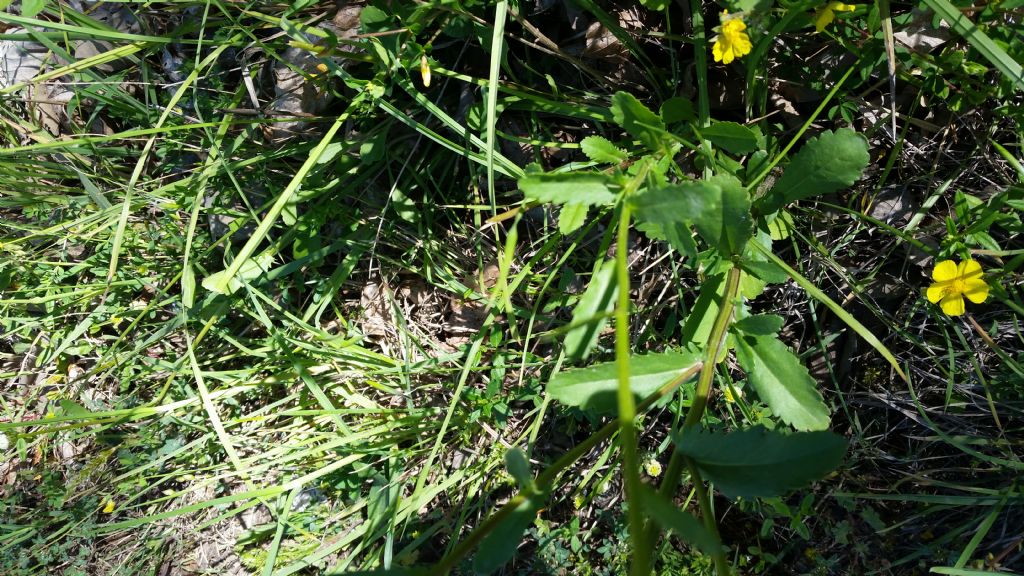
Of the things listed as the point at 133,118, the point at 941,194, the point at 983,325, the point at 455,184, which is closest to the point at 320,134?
the point at 455,184

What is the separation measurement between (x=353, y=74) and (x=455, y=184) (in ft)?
1.57

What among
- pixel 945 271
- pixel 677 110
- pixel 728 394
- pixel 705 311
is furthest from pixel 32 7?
pixel 945 271

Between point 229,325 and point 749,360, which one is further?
point 229,325

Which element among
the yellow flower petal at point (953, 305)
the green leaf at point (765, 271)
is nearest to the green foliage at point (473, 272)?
the green leaf at point (765, 271)

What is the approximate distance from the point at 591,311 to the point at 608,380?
32cm

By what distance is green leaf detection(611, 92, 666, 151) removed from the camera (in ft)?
4.44

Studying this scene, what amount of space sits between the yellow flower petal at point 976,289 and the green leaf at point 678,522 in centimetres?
127

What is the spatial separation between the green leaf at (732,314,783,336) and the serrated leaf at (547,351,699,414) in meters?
0.20

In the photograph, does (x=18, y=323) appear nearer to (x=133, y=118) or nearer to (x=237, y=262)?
(x=133, y=118)

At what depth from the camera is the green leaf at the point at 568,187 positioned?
3.49ft

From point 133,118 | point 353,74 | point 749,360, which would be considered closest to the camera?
point 749,360

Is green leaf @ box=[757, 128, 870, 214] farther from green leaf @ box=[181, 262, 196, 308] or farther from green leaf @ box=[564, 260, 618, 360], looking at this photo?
green leaf @ box=[181, 262, 196, 308]

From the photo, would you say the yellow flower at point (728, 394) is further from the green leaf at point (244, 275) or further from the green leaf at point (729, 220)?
the green leaf at point (244, 275)

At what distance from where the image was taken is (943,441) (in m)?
1.91
